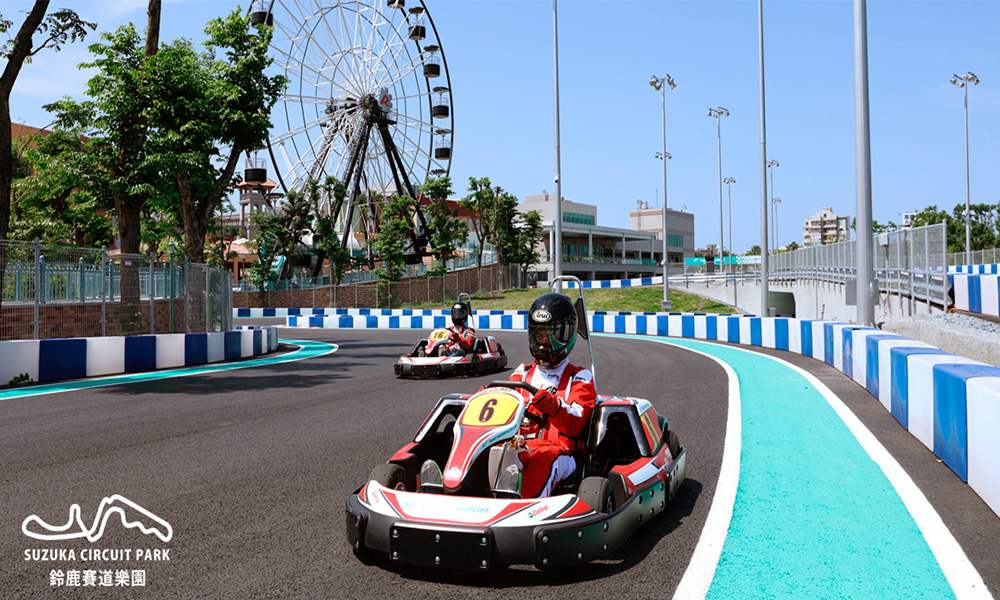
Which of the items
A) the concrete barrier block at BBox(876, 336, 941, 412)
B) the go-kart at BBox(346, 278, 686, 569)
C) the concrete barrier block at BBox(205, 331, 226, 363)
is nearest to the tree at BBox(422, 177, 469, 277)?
the concrete barrier block at BBox(205, 331, 226, 363)

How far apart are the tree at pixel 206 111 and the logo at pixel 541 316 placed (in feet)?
55.5

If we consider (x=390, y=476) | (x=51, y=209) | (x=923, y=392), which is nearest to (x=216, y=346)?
(x=390, y=476)

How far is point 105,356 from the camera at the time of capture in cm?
1361

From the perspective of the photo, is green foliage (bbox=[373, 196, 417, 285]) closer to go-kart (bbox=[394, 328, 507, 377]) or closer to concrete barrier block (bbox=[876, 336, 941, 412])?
go-kart (bbox=[394, 328, 507, 377])

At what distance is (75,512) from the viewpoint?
460 centimetres

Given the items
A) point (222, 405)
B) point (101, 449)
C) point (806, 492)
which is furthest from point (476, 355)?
point (806, 492)

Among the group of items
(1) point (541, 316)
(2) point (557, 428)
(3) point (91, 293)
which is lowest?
(2) point (557, 428)

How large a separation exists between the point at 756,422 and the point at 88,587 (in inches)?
245

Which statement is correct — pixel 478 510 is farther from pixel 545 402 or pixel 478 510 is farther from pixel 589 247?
pixel 589 247

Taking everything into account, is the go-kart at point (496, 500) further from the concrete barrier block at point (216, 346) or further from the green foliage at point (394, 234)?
the green foliage at point (394, 234)

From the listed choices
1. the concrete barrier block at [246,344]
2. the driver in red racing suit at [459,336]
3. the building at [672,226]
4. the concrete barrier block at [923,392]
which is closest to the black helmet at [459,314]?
the driver in red racing suit at [459,336]

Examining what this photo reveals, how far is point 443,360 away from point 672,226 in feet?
342

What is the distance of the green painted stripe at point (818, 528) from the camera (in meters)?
3.44

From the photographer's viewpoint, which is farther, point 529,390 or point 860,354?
point 860,354
